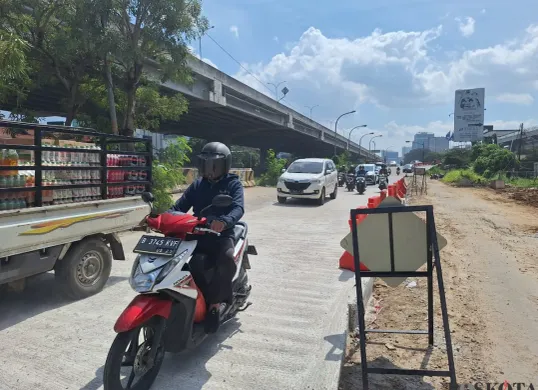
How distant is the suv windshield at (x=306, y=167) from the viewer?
1695 cm

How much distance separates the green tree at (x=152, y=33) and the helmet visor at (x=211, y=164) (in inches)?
289

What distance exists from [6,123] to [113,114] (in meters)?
7.32

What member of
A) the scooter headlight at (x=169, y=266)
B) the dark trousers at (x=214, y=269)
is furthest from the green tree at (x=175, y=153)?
the scooter headlight at (x=169, y=266)

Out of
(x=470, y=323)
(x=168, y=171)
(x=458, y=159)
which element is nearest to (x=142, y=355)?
(x=470, y=323)

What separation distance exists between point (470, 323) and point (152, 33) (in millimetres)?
9176

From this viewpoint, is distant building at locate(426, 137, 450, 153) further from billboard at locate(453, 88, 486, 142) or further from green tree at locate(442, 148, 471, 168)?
billboard at locate(453, 88, 486, 142)

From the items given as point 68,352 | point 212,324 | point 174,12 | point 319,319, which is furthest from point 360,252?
point 174,12

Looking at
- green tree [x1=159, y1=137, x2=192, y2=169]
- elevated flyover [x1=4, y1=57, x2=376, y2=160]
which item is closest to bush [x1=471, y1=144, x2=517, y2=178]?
elevated flyover [x1=4, y1=57, x2=376, y2=160]

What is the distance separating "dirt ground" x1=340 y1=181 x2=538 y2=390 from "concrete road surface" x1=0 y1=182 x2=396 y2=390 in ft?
1.30

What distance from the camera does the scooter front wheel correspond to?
2.76 metres

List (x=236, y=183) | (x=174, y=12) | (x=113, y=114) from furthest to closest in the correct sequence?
(x=113, y=114) < (x=174, y=12) < (x=236, y=183)

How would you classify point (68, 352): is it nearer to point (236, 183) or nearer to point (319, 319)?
point (236, 183)

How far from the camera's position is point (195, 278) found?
3291mm

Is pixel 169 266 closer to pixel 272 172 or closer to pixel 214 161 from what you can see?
pixel 214 161
